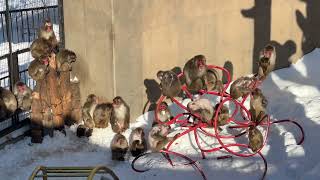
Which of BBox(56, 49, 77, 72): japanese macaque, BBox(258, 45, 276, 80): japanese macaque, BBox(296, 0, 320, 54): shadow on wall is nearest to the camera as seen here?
BBox(56, 49, 77, 72): japanese macaque

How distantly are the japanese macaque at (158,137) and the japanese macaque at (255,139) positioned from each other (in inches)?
38.1

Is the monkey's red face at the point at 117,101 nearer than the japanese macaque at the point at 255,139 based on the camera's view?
No

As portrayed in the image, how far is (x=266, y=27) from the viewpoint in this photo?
10.1 meters

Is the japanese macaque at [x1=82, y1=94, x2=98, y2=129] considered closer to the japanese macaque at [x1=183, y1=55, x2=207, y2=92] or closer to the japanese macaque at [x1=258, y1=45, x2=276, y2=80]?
the japanese macaque at [x1=183, y1=55, x2=207, y2=92]

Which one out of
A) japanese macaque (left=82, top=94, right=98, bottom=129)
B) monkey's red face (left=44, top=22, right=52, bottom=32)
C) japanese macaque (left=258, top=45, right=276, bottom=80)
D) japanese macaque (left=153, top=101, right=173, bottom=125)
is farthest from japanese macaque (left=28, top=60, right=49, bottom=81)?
japanese macaque (left=258, top=45, right=276, bottom=80)

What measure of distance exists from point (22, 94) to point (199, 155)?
2.56 meters

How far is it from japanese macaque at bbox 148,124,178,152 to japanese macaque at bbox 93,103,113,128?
1.01 metres

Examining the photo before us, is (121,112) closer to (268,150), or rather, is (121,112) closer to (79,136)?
(79,136)

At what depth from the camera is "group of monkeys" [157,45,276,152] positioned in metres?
6.92

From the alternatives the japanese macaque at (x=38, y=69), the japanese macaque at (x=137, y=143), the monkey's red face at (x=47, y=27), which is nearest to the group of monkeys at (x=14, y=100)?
the japanese macaque at (x=38, y=69)

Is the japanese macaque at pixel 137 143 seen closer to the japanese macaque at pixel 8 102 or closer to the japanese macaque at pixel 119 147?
the japanese macaque at pixel 119 147

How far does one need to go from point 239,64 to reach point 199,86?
256 cm

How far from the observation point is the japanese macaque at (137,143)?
22.9ft

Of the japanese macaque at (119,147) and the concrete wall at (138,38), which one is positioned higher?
the concrete wall at (138,38)
